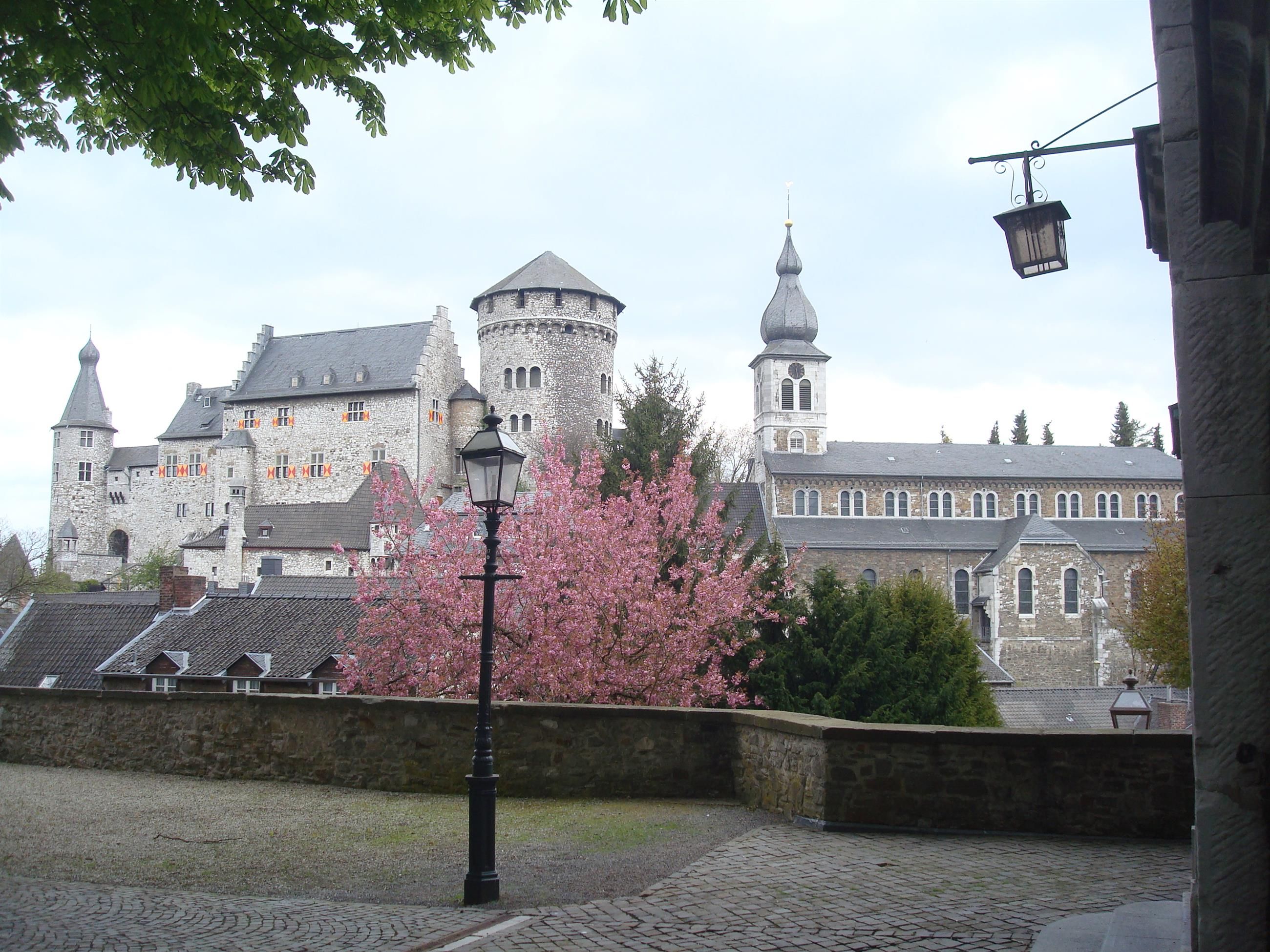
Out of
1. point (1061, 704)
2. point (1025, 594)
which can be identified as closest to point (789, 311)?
point (1025, 594)

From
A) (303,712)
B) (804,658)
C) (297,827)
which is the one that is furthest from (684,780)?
(804,658)

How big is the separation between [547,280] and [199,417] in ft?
95.8

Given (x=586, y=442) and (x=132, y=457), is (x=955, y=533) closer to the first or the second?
(x=586, y=442)

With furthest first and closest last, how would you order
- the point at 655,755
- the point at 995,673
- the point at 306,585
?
the point at 306,585, the point at 995,673, the point at 655,755

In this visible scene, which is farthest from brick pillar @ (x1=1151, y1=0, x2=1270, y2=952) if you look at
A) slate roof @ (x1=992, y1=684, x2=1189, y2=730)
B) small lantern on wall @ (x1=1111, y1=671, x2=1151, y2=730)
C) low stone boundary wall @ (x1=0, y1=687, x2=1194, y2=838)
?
slate roof @ (x1=992, y1=684, x2=1189, y2=730)

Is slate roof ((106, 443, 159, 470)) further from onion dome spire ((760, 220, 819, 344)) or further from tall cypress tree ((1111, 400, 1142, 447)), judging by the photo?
tall cypress tree ((1111, 400, 1142, 447))

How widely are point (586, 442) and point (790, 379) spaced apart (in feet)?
58.3

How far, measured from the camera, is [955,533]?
6309 centimetres

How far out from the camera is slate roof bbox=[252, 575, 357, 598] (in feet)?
170

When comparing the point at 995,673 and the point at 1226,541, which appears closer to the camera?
the point at 1226,541

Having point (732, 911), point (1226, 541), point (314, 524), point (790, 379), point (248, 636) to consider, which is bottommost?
point (732, 911)

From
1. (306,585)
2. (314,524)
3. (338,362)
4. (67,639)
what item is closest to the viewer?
(67,639)

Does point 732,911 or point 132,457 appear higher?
point 132,457

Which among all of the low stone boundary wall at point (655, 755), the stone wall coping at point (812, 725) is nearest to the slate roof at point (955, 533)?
the low stone boundary wall at point (655, 755)
